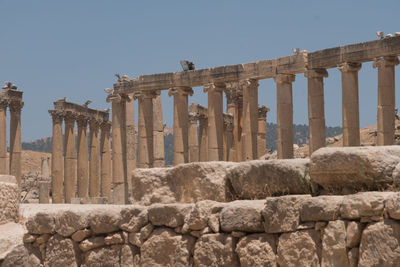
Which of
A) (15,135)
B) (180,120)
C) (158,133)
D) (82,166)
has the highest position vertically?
(180,120)

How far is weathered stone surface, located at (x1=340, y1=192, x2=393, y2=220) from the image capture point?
749cm

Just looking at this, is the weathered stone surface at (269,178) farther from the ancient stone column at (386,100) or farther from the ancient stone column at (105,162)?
the ancient stone column at (105,162)

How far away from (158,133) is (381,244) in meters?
31.2

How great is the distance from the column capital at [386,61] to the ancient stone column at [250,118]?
721 centimetres

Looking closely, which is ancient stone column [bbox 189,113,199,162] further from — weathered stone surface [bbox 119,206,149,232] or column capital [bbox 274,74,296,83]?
weathered stone surface [bbox 119,206,149,232]

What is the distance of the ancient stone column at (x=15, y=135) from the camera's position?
44.4 metres

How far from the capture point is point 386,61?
Result: 28.4 metres

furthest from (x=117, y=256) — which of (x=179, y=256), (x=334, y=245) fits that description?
(x=334, y=245)

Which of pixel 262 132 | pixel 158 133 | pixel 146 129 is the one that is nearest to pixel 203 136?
pixel 262 132

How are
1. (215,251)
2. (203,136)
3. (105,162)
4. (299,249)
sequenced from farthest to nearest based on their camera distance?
(105,162) → (203,136) → (215,251) → (299,249)

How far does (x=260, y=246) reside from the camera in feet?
27.6

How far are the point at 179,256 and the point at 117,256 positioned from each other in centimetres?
111

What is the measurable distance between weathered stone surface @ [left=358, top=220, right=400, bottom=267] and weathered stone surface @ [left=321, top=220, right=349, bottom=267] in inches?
9.3

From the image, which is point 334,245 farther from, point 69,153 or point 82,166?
point 69,153
